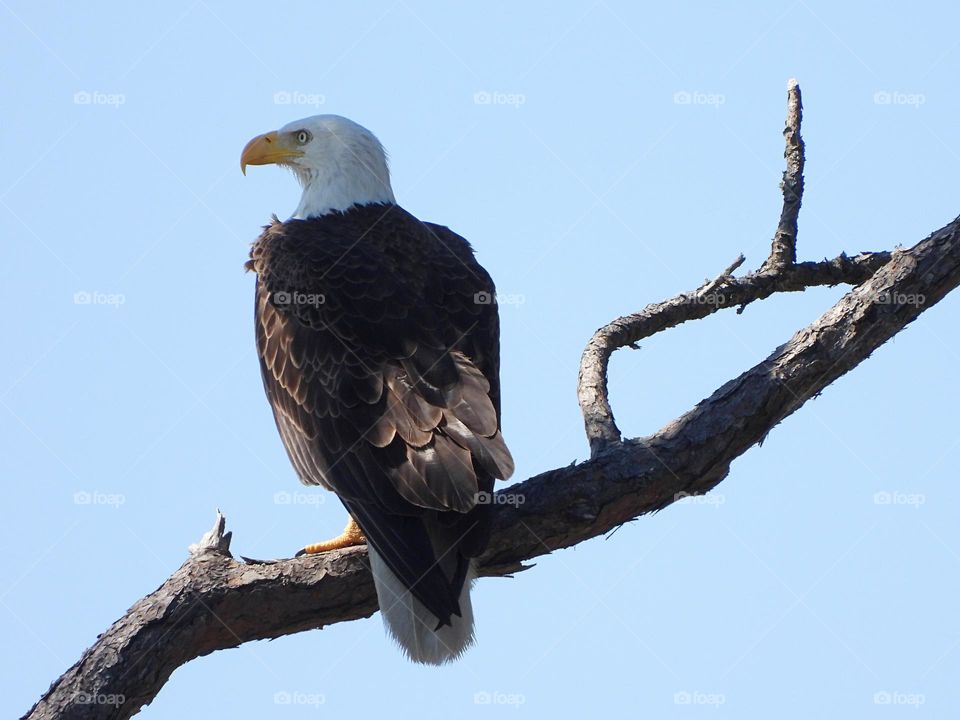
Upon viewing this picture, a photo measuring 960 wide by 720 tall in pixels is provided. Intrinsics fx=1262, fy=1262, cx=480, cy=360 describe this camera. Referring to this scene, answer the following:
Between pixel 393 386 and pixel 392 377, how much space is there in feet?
0.24

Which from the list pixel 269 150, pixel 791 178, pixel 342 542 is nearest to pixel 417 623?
pixel 342 542

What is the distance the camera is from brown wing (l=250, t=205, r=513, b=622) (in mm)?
4957

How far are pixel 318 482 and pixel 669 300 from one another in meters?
1.94

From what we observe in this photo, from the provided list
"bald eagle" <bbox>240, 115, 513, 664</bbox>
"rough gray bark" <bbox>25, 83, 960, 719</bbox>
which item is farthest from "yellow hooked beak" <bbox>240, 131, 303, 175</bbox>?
"rough gray bark" <bbox>25, 83, 960, 719</bbox>

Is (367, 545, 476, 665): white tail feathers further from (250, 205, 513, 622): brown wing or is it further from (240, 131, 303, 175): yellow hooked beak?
(240, 131, 303, 175): yellow hooked beak

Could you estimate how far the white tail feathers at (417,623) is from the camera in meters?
5.09

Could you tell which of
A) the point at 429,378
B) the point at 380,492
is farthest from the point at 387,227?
the point at 380,492

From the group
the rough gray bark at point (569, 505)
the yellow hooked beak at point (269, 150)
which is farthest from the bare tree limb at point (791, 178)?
the yellow hooked beak at point (269, 150)

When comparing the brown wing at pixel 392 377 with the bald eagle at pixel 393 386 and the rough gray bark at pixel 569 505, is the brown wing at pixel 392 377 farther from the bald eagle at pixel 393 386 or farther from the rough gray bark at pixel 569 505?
the rough gray bark at pixel 569 505

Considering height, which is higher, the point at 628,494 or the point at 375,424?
the point at 375,424

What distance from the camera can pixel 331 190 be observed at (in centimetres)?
719

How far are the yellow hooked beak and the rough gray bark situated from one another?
2.64m

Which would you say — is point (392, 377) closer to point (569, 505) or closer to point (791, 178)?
point (569, 505)

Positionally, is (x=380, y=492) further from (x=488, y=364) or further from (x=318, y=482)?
(x=488, y=364)
